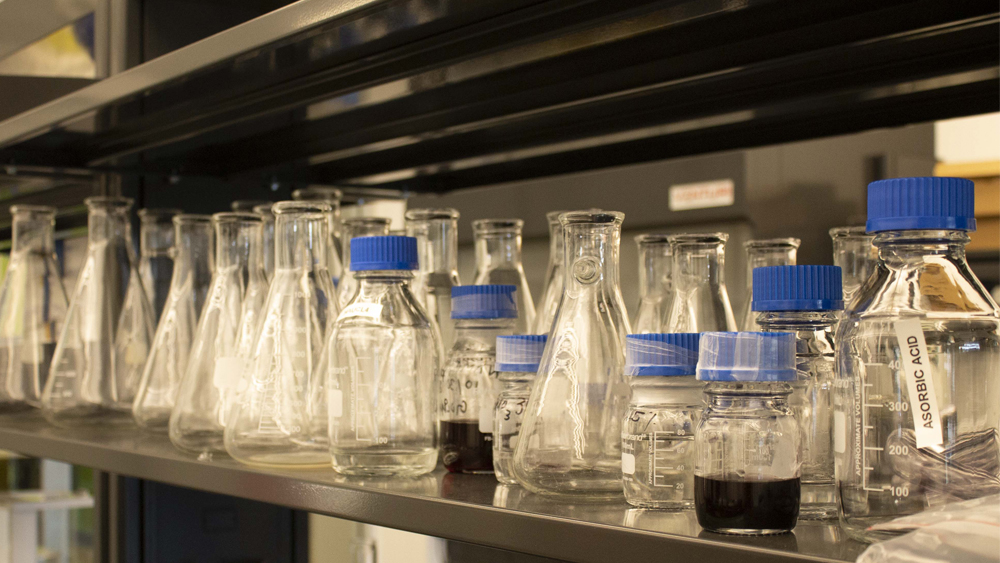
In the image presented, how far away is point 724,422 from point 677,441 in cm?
8

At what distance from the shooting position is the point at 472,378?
93cm

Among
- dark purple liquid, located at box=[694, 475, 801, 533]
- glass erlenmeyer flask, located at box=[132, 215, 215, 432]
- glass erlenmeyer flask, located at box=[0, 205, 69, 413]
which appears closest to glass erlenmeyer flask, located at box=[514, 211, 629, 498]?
dark purple liquid, located at box=[694, 475, 801, 533]

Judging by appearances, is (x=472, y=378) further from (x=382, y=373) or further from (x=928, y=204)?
(x=928, y=204)

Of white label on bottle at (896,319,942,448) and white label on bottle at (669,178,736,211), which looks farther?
white label on bottle at (669,178,736,211)

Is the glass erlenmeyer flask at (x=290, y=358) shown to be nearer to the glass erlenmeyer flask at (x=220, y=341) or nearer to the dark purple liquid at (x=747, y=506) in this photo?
the glass erlenmeyer flask at (x=220, y=341)

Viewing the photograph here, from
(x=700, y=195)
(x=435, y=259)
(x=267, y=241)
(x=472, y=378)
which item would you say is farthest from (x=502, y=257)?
(x=700, y=195)

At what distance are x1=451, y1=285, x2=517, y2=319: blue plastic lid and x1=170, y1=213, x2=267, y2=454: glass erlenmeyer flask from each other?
0.97 ft

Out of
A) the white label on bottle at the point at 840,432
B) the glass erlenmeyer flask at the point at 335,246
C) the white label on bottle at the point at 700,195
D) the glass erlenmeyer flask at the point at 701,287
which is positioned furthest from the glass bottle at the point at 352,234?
the white label on bottle at the point at 700,195

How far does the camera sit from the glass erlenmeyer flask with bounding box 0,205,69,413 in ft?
5.00

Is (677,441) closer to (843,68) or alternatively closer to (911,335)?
(911,335)

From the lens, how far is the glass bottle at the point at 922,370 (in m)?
0.58

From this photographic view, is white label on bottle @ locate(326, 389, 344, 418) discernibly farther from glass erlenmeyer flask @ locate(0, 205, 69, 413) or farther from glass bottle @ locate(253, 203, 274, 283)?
glass erlenmeyer flask @ locate(0, 205, 69, 413)

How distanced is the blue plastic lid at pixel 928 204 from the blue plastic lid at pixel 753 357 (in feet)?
0.35

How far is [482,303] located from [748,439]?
0.37m
